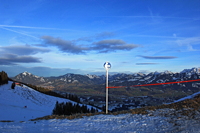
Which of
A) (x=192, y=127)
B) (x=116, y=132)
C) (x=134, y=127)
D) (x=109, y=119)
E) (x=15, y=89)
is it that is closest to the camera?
(x=192, y=127)

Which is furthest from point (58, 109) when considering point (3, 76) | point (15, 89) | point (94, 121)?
point (94, 121)

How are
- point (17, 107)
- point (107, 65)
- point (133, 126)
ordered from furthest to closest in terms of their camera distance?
point (17, 107) < point (107, 65) < point (133, 126)

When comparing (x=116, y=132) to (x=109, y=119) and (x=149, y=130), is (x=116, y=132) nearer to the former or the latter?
(x=149, y=130)

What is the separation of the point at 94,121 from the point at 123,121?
1785mm


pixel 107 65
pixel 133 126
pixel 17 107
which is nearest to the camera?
pixel 133 126

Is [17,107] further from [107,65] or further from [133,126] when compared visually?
[133,126]

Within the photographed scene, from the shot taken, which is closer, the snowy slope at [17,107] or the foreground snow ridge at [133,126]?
the foreground snow ridge at [133,126]

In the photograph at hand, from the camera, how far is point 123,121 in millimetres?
10453

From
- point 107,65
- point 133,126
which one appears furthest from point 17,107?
point 133,126

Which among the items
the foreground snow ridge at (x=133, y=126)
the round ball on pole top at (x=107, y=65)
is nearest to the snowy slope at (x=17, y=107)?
the round ball on pole top at (x=107, y=65)

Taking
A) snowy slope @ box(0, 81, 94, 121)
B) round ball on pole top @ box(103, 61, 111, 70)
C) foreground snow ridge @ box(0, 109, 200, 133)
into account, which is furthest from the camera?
snowy slope @ box(0, 81, 94, 121)

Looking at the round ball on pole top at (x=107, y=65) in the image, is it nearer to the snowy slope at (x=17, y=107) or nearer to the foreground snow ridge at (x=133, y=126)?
the foreground snow ridge at (x=133, y=126)

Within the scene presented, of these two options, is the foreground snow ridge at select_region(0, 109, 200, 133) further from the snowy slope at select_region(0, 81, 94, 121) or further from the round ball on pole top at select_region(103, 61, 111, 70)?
the snowy slope at select_region(0, 81, 94, 121)

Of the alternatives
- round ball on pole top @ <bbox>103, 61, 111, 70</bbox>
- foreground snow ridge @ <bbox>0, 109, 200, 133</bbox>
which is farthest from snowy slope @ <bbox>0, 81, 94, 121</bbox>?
foreground snow ridge @ <bbox>0, 109, 200, 133</bbox>
